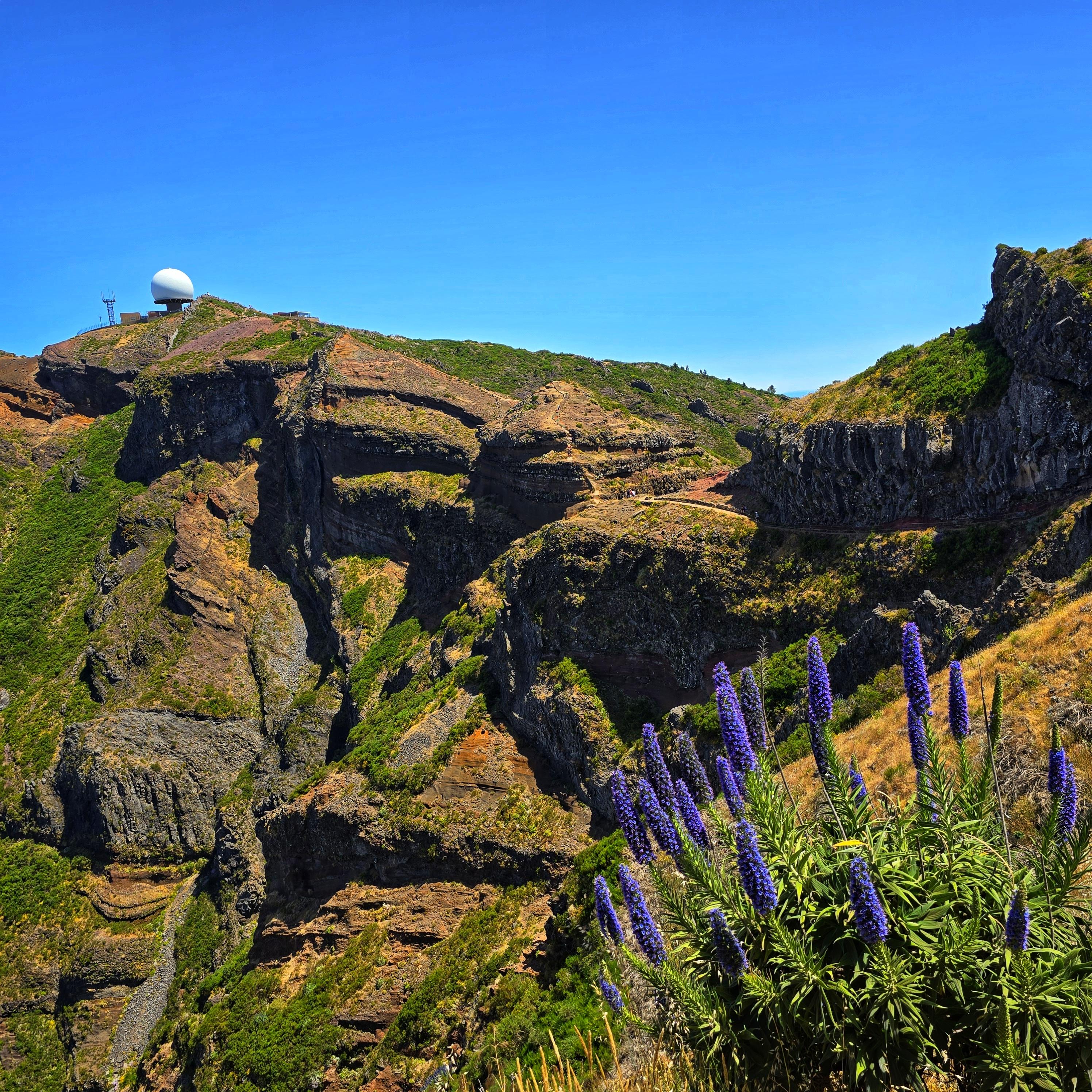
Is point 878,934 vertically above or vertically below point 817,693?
below

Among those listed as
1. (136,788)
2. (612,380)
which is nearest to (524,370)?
(612,380)

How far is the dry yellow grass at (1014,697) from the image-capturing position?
1330cm

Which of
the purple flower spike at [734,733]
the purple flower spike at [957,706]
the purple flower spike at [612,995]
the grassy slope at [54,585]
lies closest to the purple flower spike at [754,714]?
the purple flower spike at [734,733]

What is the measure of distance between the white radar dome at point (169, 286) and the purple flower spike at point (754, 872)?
351 ft

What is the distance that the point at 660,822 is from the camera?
25.4 ft

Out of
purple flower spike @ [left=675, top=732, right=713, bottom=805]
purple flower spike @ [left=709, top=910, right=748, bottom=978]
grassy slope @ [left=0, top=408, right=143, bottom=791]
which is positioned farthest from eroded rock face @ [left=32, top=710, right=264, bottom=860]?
purple flower spike @ [left=709, top=910, right=748, bottom=978]

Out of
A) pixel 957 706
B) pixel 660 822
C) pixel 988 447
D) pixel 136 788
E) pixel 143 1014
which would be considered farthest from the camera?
pixel 136 788

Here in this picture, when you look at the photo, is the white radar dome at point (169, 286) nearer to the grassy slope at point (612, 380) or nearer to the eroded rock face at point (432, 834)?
the grassy slope at point (612, 380)

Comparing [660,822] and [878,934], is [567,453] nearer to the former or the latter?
[660,822]

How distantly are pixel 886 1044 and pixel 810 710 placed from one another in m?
2.53

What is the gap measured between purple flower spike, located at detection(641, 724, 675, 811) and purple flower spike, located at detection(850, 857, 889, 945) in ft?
8.03

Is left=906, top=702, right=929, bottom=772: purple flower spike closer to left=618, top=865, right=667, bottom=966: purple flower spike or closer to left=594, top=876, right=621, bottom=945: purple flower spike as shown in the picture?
left=618, top=865, right=667, bottom=966: purple flower spike

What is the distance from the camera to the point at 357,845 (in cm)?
3098

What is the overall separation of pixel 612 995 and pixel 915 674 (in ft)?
14.2
